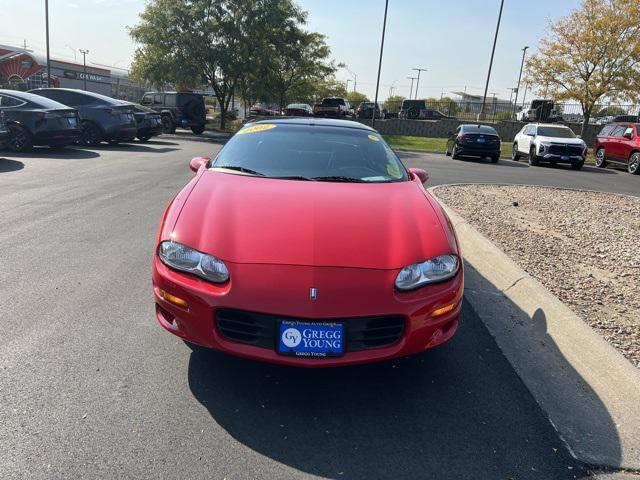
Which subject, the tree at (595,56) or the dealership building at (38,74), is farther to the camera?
the dealership building at (38,74)

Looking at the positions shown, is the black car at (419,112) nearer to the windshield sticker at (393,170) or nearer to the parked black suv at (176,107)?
the parked black suv at (176,107)

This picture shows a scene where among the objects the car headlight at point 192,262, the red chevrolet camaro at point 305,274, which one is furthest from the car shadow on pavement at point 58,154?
the car headlight at point 192,262

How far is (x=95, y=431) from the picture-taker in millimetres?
2369

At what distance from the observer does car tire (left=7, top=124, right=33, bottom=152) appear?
12164 mm

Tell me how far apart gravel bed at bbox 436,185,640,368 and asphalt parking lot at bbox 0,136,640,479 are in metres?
1.06

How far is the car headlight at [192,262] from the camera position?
8.62ft

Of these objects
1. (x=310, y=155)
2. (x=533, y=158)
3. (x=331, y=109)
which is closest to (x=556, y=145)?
(x=533, y=158)

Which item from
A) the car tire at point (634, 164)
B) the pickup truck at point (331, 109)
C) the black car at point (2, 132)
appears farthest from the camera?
the pickup truck at point (331, 109)

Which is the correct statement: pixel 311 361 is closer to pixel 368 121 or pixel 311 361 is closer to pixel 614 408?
pixel 614 408

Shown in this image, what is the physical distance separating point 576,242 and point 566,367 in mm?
3569

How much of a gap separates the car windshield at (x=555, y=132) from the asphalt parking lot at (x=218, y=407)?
56.9 ft

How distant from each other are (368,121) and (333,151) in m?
30.8

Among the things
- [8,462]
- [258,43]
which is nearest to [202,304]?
[8,462]

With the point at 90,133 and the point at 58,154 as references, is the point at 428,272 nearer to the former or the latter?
the point at 58,154
